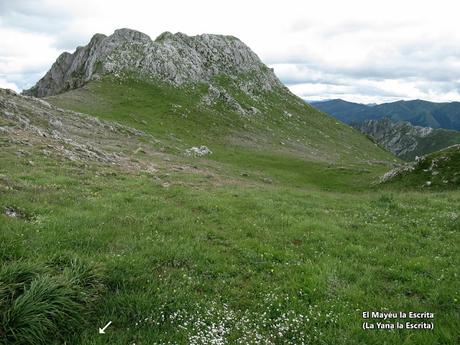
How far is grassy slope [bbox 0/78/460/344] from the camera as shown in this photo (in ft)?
28.5

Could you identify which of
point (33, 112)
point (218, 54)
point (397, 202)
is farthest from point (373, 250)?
point (218, 54)

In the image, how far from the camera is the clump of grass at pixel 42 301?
729cm

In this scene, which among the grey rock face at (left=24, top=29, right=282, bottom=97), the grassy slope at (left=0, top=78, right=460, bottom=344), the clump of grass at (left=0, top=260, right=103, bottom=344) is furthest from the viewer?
the grey rock face at (left=24, top=29, right=282, bottom=97)

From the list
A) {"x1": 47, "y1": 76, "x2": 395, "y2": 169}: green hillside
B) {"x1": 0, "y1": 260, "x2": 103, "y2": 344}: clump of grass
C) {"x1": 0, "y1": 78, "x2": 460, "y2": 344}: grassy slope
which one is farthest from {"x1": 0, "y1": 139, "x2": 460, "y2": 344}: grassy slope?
{"x1": 47, "y1": 76, "x2": 395, "y2": 169}: green hillside

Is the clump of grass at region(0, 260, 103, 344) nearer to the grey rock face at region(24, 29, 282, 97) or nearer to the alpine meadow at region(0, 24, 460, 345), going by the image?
the alpine meadow at region(0, 24, 460, 345)

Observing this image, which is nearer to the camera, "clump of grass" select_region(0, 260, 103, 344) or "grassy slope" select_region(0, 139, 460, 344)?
"clump of grass" select_region(0, 260, 103, 344)

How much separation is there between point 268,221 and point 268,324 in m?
8.95

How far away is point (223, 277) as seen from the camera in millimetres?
11305

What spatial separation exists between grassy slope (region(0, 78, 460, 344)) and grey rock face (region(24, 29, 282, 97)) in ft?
349

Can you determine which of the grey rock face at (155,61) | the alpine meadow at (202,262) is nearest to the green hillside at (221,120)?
the grey rock face at (155,61)

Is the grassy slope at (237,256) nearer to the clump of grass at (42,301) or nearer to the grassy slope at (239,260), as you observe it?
the grassy slope at (239,260)

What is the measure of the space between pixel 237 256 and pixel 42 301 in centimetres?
682

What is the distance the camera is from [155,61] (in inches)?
4995

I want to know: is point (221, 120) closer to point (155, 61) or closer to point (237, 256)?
point (155, 61)
